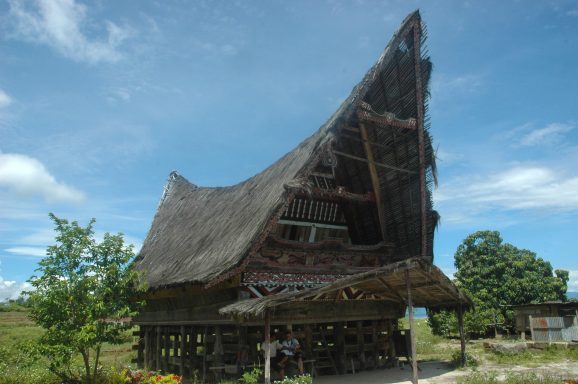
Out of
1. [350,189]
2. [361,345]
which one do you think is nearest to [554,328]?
[361,345]

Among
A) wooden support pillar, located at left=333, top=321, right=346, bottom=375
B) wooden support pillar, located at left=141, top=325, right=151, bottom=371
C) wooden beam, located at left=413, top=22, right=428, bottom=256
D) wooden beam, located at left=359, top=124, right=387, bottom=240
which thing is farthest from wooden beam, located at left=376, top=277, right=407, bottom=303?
wooden support pillar, located at left=141, top=325, right=151, bottom=371

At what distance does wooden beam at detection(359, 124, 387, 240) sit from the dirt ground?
3.53m

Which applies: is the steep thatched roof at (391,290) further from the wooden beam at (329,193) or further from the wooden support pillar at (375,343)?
the wooden beam at (329,193)

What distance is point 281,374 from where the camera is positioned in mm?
9867

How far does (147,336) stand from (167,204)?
721cm

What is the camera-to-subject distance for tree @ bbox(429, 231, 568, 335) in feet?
73.3

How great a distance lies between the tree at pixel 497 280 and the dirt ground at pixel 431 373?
10.2 m

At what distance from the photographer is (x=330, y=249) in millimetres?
11742

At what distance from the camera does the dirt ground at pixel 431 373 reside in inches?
392

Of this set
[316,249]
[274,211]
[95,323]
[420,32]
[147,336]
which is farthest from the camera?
[147,336]

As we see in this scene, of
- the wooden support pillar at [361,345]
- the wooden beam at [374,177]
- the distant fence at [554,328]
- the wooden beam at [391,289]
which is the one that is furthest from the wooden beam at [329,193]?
the distant fence at [554,328]

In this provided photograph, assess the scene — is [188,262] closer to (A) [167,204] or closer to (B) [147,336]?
(B) [147,336]

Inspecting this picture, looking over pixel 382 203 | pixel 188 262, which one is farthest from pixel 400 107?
pixel 188 262

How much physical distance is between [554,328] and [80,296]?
54.4 ft
